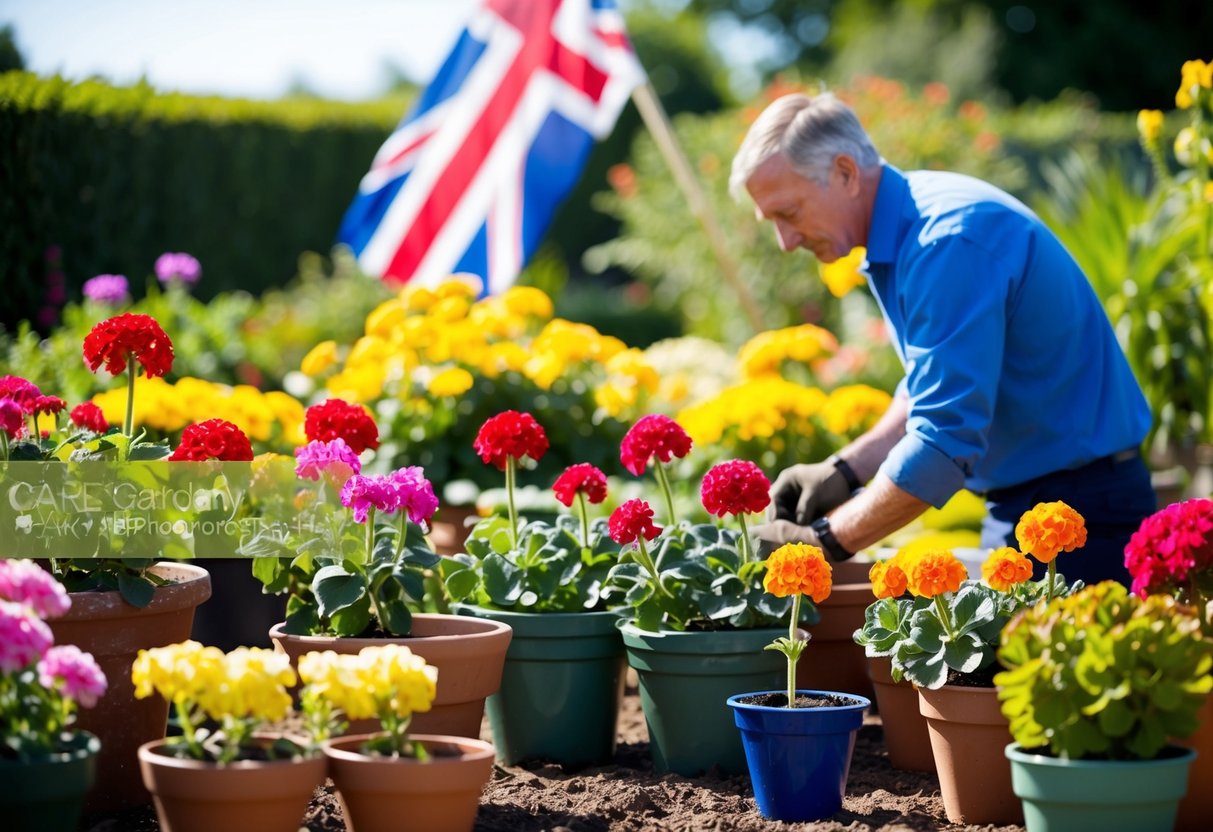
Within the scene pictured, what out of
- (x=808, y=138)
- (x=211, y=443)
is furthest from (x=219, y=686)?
(x=808, y=138)

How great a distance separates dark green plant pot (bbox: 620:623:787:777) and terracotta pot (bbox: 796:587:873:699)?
12.5 inches

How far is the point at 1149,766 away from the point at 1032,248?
1.37 metres

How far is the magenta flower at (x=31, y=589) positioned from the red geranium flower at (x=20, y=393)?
0.74 meters

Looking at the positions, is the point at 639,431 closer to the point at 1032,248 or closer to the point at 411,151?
the point at 1032,248

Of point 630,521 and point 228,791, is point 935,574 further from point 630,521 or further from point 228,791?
point 228,791

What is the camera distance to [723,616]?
9.53 feet

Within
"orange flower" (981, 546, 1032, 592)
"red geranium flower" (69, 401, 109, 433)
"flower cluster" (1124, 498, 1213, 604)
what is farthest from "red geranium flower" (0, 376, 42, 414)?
"flower cluster" (1124, 498, 1213, 604)

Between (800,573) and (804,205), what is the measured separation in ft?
3.49

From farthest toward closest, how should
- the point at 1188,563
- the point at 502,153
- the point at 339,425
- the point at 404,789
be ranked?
1. the point at 502,153
2. the point at 339,425
3. the point at 1188,563
4. the point at 404,789

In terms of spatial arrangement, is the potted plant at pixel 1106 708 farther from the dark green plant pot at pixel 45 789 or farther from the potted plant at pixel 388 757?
the dark green plant pot at pixel 45 789

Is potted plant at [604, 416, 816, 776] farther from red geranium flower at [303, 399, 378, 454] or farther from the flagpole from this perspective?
the flagpole

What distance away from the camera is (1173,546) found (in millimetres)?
2350

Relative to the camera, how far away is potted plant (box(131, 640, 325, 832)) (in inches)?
80.4

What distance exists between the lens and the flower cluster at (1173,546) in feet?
7.70
